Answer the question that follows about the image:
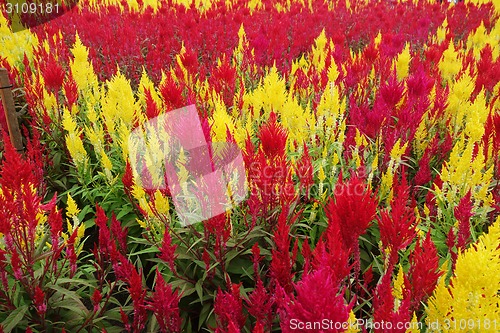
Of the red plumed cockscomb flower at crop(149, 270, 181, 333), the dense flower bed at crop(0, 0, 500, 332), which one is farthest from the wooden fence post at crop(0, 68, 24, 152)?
the red plumed cockscomb flower at crop(149, 270, 181, 333)

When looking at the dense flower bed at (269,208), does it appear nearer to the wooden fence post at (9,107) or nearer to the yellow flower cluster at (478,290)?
the yellow flower cluster at (478,290)

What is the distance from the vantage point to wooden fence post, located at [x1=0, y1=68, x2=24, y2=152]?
2.67m

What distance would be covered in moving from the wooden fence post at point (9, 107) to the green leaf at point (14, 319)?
1444 millimetres

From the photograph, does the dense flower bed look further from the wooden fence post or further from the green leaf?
the wooden fence post

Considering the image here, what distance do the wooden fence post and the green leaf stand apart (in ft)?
4.74

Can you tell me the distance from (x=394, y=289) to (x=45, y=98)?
293cm

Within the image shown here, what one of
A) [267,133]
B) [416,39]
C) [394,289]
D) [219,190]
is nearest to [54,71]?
[219,190]

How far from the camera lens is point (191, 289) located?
1.96 m

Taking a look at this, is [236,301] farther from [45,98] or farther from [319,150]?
[45,98]

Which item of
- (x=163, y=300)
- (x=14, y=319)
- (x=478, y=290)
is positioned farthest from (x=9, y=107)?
(x=478, y=290)

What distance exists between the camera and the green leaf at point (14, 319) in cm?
158

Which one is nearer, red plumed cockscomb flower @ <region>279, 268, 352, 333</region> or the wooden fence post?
red plumed cockscomb flower @ <region>279, 268, 352, 333</region>

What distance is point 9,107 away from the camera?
2758mm

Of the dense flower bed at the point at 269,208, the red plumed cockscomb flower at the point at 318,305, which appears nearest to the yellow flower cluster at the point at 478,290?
the dense flower bed at the point at 269,208
